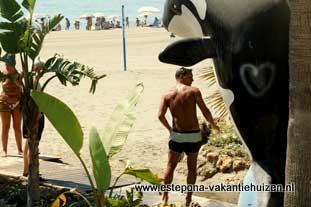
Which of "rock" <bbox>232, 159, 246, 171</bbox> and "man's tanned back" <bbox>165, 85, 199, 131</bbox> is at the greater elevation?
"man's tanned back" <bbox>165, 85, 199, 131</bbox>

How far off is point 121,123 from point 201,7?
157cm

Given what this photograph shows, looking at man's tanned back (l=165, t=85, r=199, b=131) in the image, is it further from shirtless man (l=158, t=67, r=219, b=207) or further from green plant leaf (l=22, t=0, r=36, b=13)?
green plant leaf (l=22, t=0, r=36, b=13)

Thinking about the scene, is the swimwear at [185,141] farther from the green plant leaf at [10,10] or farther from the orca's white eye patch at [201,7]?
the orca's white eye patch at [201,7]

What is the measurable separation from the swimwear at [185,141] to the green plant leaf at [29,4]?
2.01 m

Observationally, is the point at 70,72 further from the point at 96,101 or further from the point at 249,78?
the point at 96,101

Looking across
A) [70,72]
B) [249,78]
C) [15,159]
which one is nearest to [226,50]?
[249,78]

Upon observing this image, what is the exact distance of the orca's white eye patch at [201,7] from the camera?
13.4 feet

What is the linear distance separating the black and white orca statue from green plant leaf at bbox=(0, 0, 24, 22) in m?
2.92

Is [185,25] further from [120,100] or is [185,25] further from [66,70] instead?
[120,100]

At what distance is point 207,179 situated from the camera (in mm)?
8891

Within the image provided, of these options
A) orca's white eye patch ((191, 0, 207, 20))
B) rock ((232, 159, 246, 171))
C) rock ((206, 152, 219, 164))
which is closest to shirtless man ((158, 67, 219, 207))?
rock ((232, 159, 246, 171))

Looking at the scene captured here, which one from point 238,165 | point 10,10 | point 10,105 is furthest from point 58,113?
point 238,165

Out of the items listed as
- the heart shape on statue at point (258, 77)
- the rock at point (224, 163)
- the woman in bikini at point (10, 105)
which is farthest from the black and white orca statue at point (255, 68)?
the rock at point (224, 163)

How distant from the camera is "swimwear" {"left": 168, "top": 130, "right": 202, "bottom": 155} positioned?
23.0 ft
